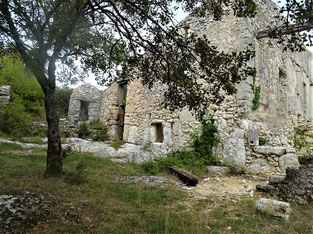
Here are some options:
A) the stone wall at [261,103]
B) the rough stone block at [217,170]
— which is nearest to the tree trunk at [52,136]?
the rough stone block at [217,170]

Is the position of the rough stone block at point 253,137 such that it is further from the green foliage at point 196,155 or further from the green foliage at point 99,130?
the green foliage at point 99,130

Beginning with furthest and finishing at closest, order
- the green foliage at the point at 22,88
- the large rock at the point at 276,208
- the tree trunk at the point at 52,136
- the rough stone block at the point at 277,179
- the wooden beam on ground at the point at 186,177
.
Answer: the green foliage at the point at 22,88, the wooden beam on ground at the point at 186,177, the rough stone block at the point at 277,179, the tree trunk at the point at 52,136, the large rock at the point at 276,208

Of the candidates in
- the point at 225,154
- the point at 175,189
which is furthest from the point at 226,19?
the point at 175,189

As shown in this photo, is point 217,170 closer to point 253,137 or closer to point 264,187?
point 253,137

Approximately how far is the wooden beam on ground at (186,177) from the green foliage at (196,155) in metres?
0.58

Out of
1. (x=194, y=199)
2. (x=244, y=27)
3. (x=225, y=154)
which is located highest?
(x=244, y=27)

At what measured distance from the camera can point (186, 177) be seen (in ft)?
19.9

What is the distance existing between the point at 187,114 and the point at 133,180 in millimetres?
4330

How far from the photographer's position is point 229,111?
8.09m

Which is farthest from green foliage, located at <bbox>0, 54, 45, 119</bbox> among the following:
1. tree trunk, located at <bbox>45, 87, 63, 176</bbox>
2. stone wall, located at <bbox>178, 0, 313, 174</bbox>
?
stone wall, located at <bbox>178, 0, 313, 174</bbox>

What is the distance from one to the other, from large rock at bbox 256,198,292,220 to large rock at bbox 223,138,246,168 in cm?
373

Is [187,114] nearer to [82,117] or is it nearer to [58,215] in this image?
[58,215]

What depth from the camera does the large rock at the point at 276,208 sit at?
3598 mm

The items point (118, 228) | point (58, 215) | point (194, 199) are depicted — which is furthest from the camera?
point (194, 199)
